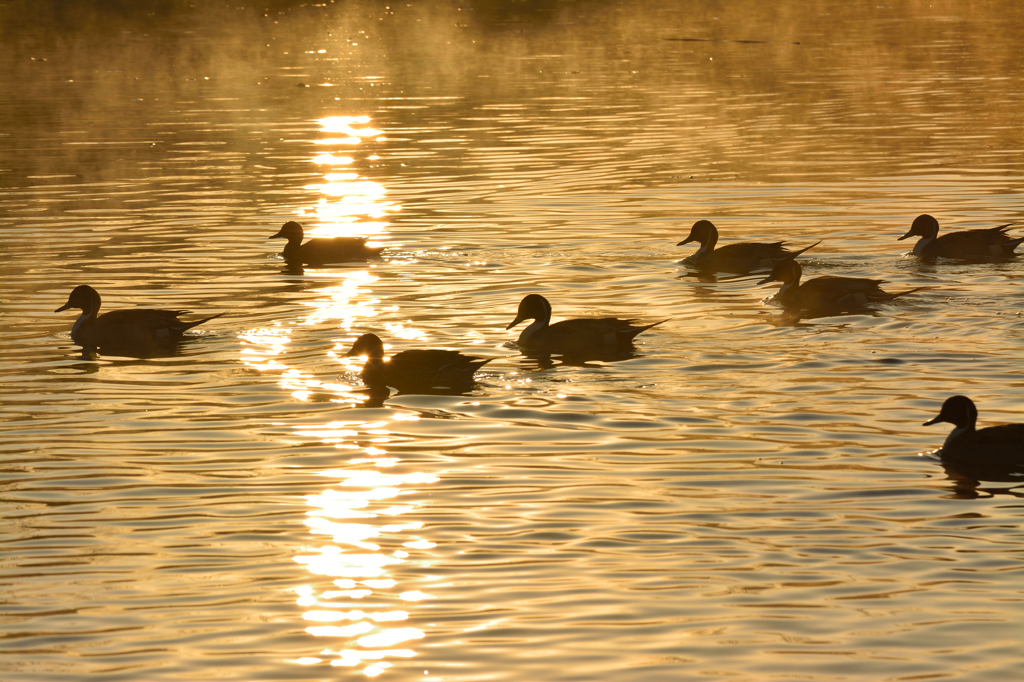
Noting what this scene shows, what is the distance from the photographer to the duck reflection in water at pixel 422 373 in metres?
14.2

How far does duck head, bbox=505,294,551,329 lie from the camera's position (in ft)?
52.2

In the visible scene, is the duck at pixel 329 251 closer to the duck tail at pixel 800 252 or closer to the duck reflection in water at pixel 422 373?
the duck tail at pixel 800 252

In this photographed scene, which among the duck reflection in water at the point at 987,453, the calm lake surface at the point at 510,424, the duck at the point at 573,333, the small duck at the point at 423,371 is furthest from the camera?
the duck at the point at 573,333

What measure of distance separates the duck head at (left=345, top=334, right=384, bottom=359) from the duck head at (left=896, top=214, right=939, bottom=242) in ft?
28.8

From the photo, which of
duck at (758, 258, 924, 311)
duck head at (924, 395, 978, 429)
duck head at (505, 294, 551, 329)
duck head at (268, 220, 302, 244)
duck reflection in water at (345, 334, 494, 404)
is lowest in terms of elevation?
duck head at (924, 395, 978, 429)

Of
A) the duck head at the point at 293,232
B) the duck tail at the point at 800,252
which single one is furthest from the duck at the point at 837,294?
the duck head at the point at 293,232

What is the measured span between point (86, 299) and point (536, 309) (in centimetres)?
548

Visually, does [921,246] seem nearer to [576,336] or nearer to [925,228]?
[925,228]

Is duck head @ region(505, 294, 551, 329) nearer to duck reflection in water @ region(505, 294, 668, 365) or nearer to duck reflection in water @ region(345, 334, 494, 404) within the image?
duck reflection in water @ region(505, 294, 668, 365)

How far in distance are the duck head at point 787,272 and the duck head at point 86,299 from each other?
26.8ft

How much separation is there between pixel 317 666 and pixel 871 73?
42999mm

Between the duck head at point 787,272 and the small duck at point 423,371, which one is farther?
the duck head at point 787,272

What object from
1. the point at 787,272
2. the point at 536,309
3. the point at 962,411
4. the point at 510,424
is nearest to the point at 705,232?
the point at 787,272

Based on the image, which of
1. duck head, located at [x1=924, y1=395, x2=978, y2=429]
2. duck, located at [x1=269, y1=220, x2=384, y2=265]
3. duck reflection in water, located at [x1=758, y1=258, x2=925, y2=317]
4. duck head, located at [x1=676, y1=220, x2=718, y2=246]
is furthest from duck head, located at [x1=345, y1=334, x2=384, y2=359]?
duck head, located at [x1=676, y1=220, x2=718, y2=246]
